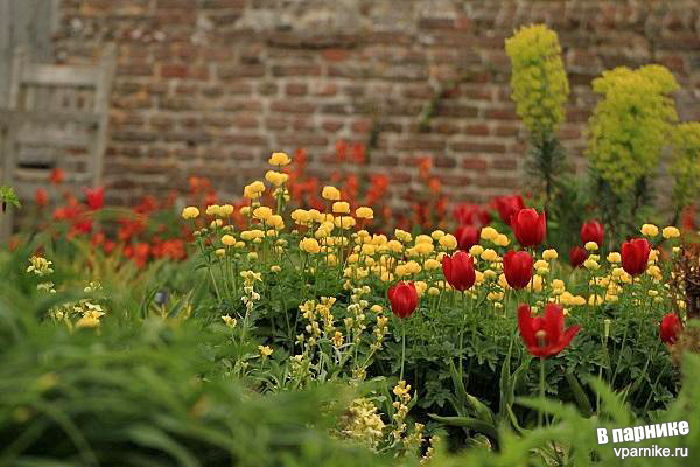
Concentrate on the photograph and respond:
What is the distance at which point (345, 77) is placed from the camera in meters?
6.85

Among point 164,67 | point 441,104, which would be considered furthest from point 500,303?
point 164,67

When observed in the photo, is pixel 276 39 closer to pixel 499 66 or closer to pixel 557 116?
pixel 499 66

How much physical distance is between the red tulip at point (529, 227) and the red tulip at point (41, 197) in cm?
399

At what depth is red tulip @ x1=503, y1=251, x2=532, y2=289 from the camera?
262 centimetres

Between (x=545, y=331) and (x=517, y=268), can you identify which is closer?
(x=545, y=331)

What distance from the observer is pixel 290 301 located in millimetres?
3154

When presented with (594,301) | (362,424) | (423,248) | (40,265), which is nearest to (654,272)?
(594,301)

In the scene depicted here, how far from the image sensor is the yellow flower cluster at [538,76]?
198 inches

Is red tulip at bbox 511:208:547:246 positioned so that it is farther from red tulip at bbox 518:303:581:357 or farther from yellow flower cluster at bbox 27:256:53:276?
yellow flower cluster at bbox 27:256:53:276

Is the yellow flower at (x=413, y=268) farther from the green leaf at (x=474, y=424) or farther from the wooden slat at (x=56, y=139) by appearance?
the wooden slat at (x=56, y=139)

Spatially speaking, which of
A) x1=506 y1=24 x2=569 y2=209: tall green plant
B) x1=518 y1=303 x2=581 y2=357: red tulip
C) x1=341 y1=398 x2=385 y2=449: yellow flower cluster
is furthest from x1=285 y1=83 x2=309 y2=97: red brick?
x1=518 y1=303 x2=581 y2=357: red tulip

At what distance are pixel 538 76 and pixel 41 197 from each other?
2793 mm

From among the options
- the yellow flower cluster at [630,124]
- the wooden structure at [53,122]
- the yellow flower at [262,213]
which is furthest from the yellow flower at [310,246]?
the wooden structure at [53,122]

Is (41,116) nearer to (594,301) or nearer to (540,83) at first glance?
(540,83)
